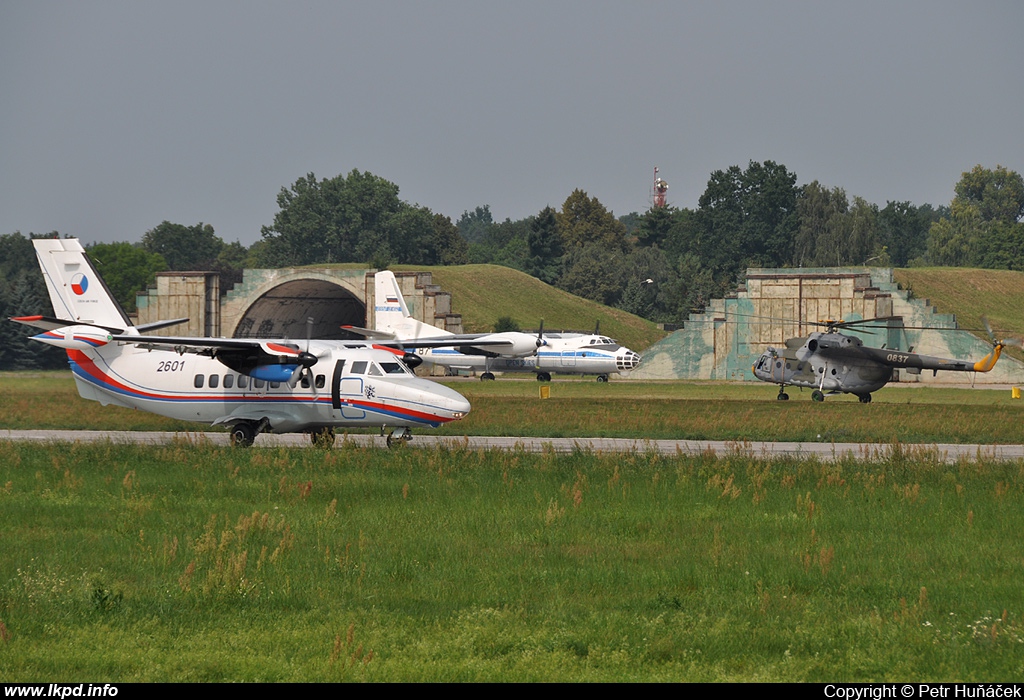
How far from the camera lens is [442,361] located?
81.7 meters

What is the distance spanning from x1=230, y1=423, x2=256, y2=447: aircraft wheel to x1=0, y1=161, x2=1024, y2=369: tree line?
94443 mm

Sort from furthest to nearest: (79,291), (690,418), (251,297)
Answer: (251,297) → (690,418) → (79,291)

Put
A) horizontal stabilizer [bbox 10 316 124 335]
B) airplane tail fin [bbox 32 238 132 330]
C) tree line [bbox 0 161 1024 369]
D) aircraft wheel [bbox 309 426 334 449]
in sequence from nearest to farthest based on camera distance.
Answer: horizontal stabilizer [bbox 10 316 124 335] → aircraft wheel [bbox 309 426 334 449] → airplane tail fin [bbox 32 238 132 330] → tree line [bbox 0 161 1024 369]

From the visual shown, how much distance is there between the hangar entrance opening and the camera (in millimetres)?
98562

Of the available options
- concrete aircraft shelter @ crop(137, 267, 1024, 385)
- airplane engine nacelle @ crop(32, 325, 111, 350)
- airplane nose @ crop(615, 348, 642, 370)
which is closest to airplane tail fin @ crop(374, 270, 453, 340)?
airplane nose @ crop(615, 348, 642, 370)

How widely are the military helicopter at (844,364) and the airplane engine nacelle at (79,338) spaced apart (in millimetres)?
33378

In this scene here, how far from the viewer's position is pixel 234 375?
1336 inches

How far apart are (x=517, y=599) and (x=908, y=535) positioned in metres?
7.54

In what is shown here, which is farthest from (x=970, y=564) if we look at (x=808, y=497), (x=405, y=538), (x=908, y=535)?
(x=405, y=538)

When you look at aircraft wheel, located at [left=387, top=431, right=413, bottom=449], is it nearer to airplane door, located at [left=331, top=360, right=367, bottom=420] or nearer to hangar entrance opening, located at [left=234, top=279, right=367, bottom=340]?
airplane door, located at [left=331, top=360, right=367, bottom=420]

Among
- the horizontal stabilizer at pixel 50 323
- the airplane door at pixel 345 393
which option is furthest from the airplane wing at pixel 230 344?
the horizontal stabilizer at pixel 50 323

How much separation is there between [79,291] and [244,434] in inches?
314

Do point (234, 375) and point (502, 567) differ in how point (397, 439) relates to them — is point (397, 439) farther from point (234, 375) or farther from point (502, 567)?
point (502, 567)

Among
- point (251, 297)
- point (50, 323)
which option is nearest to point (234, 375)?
point (50, 323)
